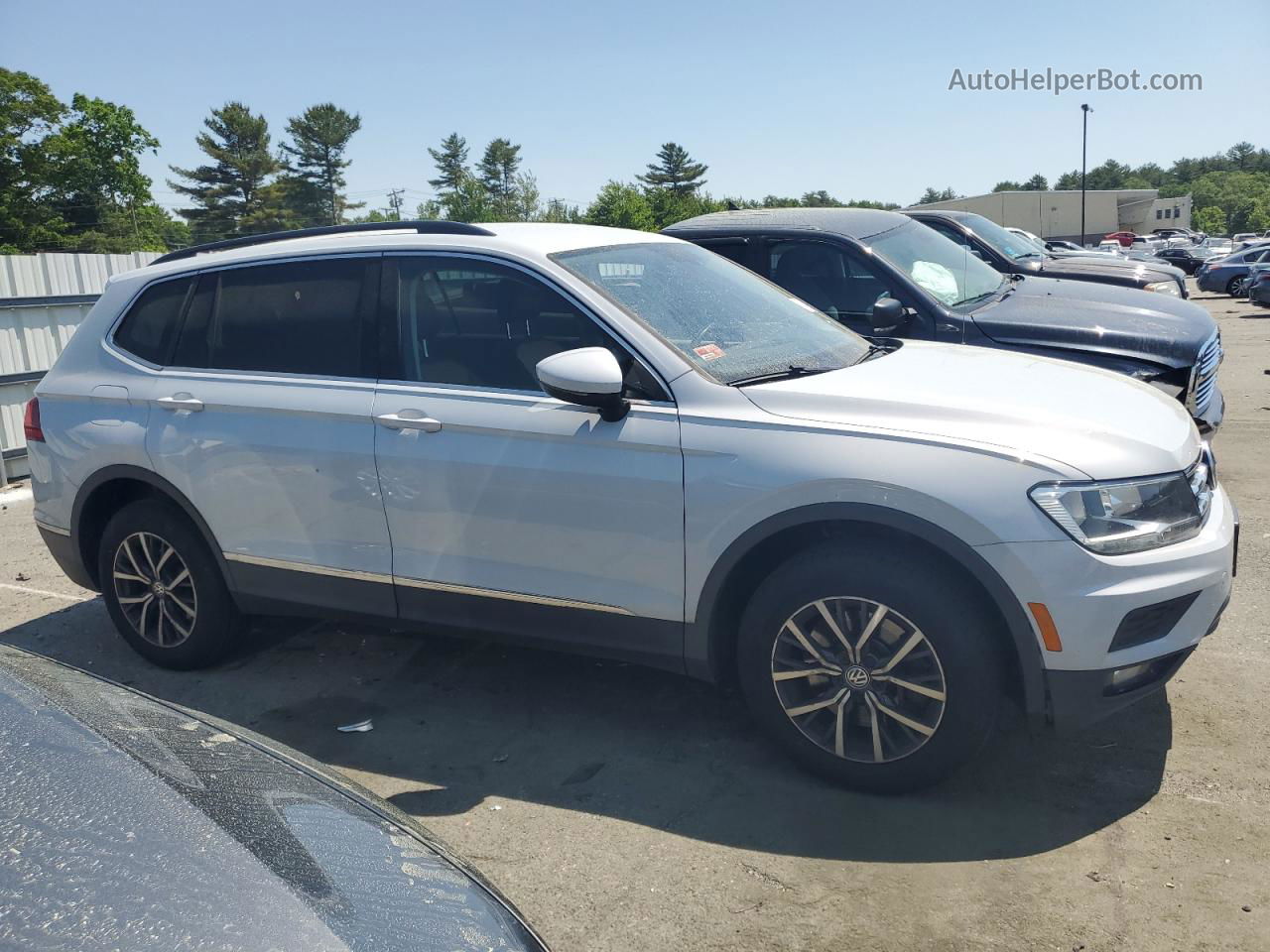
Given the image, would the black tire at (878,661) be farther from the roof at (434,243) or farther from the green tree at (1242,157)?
the green tree at (1242,157)

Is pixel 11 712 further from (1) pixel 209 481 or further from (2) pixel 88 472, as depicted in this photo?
(2) pixel 88 472

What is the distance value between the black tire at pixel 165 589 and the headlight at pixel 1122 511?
11.2ft

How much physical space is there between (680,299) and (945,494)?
1.38 metres

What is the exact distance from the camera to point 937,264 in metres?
7.01

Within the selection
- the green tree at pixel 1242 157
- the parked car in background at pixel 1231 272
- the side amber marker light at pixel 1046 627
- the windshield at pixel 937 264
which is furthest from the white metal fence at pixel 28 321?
the green tree at pixel 1242 157

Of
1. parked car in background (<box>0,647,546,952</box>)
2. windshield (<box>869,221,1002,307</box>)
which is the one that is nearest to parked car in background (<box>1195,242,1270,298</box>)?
windshield (<box>869,221,1002,307</box>)

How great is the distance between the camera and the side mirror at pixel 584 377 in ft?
11.4

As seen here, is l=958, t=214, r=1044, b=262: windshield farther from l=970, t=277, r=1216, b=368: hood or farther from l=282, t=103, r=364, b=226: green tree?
l=282, t=103, r=364, b=226: green tree

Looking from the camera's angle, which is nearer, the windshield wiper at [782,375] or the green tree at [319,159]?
the windshield wiper at [782,375]

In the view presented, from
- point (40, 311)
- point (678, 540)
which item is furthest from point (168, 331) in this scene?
point (40, 311)

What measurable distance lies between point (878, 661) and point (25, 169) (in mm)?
77196

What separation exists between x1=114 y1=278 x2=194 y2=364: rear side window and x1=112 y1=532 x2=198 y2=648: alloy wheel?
2.69 feet

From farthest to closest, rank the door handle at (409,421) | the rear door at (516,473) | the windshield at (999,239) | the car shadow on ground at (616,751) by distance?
the windshield at (999,239) < the door handle at (409,421) < the rear door at (516,473) < the car shadow on ground at (616,751)

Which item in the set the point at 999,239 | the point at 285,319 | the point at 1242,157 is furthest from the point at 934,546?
the point at 1242,157
